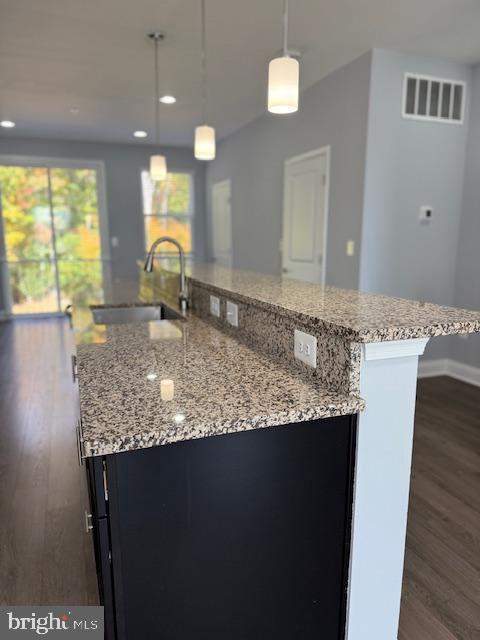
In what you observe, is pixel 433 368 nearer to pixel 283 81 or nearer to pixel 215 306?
pixel 215 306

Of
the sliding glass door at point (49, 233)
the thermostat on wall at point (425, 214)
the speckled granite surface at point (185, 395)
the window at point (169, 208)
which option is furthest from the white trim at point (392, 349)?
the window at point (169, 208)

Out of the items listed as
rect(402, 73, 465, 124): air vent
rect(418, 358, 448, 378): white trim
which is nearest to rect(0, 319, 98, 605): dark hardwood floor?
rect(418, 358, 448, 378): white trim

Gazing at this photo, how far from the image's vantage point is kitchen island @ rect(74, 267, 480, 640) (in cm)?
95

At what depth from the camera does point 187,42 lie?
3277mm

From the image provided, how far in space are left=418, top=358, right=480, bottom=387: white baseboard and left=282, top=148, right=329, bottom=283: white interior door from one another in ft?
4.09

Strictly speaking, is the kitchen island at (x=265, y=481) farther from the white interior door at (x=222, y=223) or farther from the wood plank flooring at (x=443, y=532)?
the white interior door at (x=222, y=223)

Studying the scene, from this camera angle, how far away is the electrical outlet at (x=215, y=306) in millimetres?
1976

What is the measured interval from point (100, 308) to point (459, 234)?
3.18 m

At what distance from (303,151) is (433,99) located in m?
1.23

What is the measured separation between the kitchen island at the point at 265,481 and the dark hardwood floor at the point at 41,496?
0.82 m

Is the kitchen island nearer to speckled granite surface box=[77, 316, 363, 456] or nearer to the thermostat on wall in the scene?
speckled granite surface box=[77, 316, 363, 456]

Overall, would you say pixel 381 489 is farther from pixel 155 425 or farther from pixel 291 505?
pixel 155 425

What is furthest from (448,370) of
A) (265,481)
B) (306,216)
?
(265,481)

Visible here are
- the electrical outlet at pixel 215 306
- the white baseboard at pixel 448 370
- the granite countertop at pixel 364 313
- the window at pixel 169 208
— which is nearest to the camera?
the granite countertop at pixel 364 313
